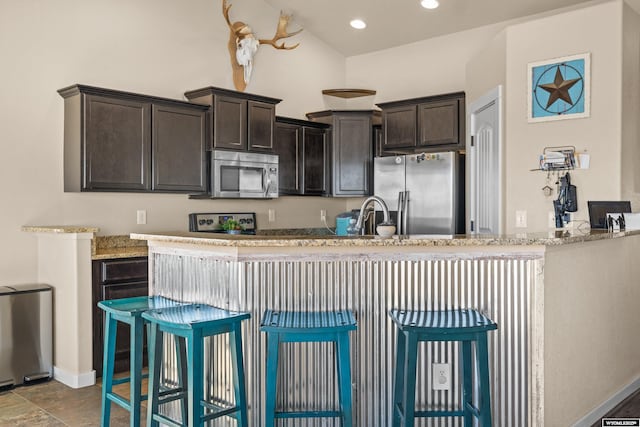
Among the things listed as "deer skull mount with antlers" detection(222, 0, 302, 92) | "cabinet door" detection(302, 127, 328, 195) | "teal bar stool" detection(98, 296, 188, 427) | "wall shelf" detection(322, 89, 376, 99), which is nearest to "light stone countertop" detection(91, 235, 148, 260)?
"teal bar stool" detection(98, 296, 188, 427)

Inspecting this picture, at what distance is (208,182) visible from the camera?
5.03 m

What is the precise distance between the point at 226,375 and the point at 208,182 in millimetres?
2620

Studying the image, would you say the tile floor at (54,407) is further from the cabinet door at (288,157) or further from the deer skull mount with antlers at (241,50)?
the deer skull mount with antlers at (241,50)

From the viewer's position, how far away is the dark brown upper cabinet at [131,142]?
4.20 m

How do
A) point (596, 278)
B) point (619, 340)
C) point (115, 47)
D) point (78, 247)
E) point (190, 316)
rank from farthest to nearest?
1. point (115, 47)
2. point (78, 247)
3. point (619, 340)
4. point (596, 278)
5. point (190, 316)

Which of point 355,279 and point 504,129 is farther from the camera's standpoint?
point 504,129

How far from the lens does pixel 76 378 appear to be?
Answer: 385cm

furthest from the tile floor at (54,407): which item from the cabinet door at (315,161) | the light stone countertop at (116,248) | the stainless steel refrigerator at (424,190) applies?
the stainless steel refrigerator at (424,190)

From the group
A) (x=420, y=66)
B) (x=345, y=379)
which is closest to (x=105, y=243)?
(x=345, y=379)

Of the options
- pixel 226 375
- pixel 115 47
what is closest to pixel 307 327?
pixel 226 375

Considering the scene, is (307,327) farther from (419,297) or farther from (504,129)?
(504,129)

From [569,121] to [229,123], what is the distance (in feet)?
9.13

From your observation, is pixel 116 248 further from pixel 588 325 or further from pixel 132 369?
pixel 588 325

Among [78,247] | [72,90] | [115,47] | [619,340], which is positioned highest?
[115,47]
